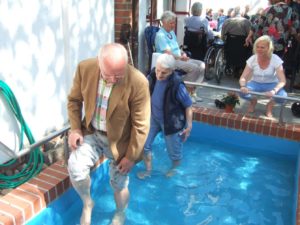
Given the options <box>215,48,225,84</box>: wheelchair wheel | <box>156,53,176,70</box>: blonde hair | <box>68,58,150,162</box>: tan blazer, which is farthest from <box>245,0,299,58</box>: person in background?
<box>68,58,150,162</box>: tan blazer

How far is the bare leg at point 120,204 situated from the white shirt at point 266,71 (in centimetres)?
259

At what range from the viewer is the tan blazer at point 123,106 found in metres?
2.31

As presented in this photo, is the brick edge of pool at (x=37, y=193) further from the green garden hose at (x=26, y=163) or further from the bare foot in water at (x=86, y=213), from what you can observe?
the bare foot in water at (x=86, y=213)

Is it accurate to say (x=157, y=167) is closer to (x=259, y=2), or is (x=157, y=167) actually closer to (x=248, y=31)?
(x=248, y=31)

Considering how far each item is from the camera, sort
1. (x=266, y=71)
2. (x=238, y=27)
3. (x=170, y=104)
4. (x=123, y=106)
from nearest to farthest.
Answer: (x=123, y=106) → (x=170, y=104) → (x=266, y=71) → (x=238, y=27)

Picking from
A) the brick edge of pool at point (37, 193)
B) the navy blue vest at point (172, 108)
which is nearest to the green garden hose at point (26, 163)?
the brick edge of pool at point (37, 193)

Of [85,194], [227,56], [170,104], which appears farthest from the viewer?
[227,56]

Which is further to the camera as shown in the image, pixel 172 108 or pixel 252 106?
pixel 252 106

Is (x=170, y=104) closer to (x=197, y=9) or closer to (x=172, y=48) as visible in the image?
(x=172, y=48)

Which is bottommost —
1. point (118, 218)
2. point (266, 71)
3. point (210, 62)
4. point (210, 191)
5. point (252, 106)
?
point (210, 191)

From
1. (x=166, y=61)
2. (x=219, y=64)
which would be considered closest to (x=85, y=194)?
(x=166, y=61)

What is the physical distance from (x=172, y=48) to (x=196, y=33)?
1.46 metres

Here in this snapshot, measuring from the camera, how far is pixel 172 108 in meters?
3.22

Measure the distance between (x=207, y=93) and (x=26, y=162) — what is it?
3.11 metres
